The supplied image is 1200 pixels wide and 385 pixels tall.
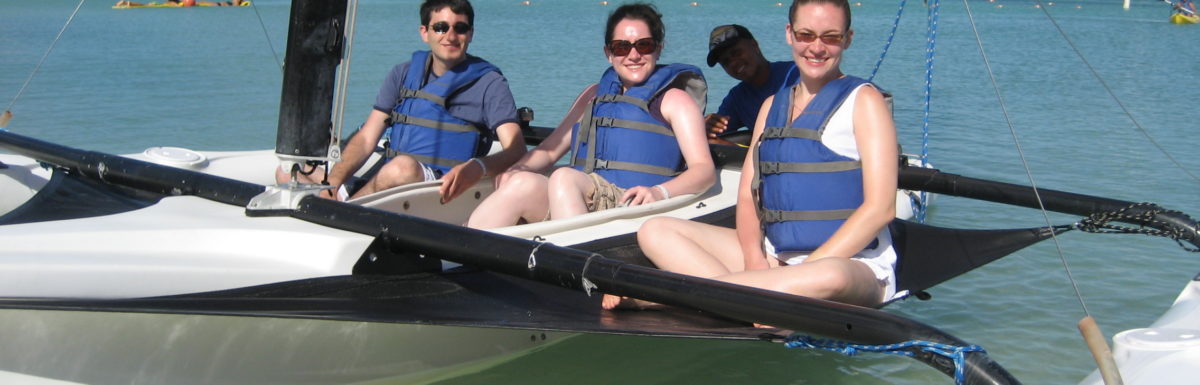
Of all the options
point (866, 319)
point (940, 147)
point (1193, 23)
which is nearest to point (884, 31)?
point (1193, 23)

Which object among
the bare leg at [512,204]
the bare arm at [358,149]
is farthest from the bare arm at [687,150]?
the bare arm at [358,149]

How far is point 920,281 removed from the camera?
11.4 feet

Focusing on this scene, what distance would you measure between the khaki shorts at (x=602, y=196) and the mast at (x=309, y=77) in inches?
35.7

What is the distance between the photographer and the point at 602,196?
3521mm

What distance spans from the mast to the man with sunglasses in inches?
37.3

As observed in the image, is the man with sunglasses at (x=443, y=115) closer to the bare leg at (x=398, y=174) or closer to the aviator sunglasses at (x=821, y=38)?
the bare leg at (x=398, y=174)

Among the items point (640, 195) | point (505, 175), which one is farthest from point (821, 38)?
point (505, 175)

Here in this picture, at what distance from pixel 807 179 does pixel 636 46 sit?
911mm

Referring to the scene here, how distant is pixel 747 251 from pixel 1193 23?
71.5 ft

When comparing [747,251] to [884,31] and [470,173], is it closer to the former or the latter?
[470,173]

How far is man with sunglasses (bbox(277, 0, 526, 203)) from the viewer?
386 centimetres

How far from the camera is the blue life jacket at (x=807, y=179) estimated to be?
2875mm

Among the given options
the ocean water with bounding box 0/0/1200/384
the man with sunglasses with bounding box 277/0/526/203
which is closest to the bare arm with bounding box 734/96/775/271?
the ocean water with bounding box 0/0/1200/384

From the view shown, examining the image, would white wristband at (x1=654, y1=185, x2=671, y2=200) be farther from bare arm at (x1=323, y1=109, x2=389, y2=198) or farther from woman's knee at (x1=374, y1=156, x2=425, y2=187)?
bare arm at (x1=323, y1=109, x2=389, y2=198)
